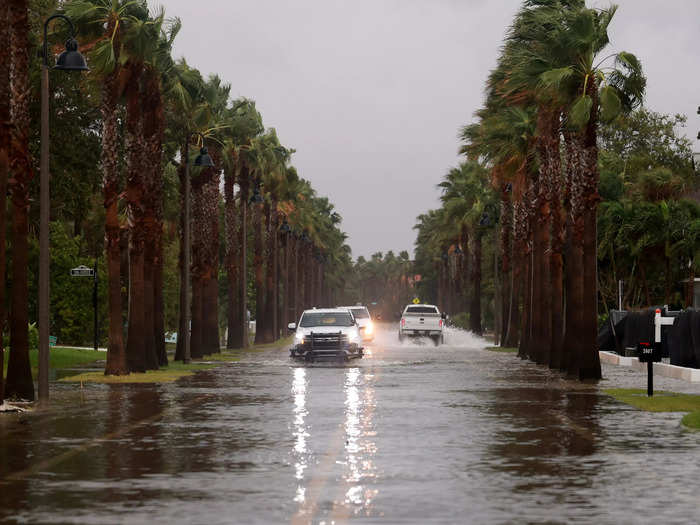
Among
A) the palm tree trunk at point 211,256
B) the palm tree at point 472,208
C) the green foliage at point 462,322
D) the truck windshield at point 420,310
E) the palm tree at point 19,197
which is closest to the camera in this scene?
the palm tree at point 19,197

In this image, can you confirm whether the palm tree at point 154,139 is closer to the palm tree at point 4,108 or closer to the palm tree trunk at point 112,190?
the palm tree trunk at point 112,190

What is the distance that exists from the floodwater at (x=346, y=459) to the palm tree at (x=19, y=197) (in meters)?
1.16

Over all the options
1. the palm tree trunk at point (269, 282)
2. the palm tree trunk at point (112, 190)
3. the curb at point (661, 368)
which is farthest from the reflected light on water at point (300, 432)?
the palm tree trunk at point (269, 282)

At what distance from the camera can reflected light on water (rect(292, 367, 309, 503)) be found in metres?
13.8

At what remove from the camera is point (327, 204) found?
7067 inches

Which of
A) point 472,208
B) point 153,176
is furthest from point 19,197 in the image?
point 472,208

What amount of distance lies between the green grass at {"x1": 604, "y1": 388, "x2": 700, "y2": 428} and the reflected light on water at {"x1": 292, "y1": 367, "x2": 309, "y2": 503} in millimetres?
5989

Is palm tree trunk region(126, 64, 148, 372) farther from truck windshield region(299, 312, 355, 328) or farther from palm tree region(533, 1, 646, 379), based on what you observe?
palm tree region(533, 1, 646, 379)

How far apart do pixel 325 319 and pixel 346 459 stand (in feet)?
103

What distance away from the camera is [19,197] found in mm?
27250

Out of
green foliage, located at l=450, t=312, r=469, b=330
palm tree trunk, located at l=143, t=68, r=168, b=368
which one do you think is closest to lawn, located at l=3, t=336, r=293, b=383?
palm tree trunk, located at l=143, t=68, r=168, b=368

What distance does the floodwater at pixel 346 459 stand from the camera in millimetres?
12211

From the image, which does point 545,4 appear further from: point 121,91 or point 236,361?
point 236,361

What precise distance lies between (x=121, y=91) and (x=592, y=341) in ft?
48.1
